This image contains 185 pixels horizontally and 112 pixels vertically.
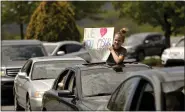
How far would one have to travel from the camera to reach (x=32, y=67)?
39.3ft

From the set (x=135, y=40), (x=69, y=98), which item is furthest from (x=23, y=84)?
(x=135, y=40)

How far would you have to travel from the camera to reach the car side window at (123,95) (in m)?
4.98

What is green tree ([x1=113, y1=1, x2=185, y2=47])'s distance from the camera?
2442cm

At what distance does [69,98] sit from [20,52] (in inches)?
372

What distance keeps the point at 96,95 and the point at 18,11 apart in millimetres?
30515

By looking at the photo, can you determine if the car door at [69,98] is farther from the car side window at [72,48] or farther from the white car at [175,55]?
the white car at [175,55]

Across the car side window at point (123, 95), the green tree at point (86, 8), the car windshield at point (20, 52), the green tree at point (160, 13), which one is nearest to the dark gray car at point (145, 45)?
the green tree at point (160, 13)

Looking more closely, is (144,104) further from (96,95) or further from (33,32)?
(33,32)

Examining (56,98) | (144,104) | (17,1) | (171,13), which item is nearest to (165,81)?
(144,104)

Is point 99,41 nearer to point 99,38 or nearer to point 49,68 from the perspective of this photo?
point 99,38

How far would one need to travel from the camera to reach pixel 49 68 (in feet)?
38.4

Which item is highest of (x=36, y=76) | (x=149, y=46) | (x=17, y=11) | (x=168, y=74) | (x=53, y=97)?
(x=168, y=74)

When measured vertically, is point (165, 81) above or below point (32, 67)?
above

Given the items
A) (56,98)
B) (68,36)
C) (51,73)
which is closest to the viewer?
(56,98)
